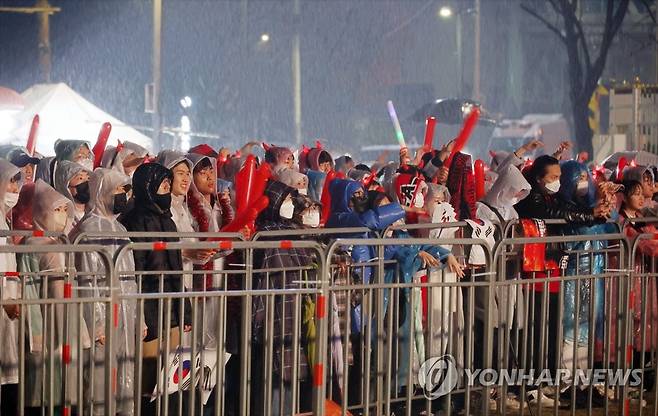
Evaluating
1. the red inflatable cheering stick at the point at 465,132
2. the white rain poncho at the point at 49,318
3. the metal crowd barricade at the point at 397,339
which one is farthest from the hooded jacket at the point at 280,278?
the red inflatable cheering stick at the point at 465,132

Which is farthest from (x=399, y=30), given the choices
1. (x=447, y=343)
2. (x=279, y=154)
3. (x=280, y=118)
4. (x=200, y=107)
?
(x=447, y=343)

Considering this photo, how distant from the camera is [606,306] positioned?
8.37 metres

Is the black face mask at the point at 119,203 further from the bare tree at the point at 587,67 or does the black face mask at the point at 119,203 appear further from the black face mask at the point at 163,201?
the bare tree at the point at 587,67

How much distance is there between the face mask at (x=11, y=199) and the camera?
857cm

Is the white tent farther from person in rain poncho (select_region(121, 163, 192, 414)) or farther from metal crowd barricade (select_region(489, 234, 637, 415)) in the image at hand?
metal crowd barricade (select_region(489, 234, 637, 415))

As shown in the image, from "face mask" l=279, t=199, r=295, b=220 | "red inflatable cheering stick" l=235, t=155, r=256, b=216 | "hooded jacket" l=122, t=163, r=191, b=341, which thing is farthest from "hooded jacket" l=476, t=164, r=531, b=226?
"hooded jacket" l=122, t=163, r=191, b=341

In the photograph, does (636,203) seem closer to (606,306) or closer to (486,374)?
(606,306)

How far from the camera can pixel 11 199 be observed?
8602 mm

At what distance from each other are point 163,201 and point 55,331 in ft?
6.57

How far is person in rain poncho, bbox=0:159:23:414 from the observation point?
7059mm

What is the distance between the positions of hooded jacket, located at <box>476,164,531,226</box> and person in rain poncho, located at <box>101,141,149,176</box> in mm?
2902

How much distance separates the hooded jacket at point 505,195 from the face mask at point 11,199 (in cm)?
378

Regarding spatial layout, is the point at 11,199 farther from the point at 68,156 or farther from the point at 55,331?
the point at 68,156

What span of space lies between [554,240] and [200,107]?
46747 mm
